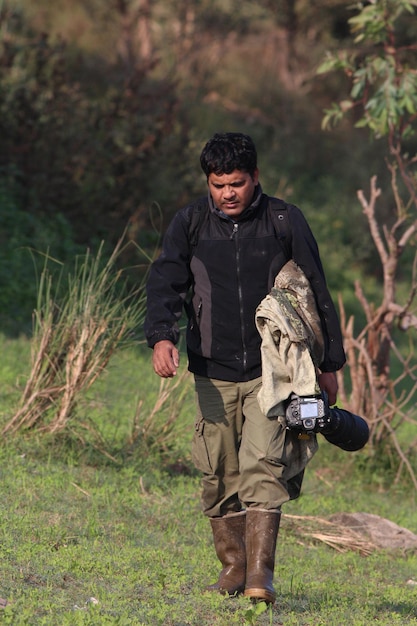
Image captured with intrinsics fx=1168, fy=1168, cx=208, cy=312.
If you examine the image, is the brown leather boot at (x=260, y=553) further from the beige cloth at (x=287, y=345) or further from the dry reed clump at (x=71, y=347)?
the dry reed clump at (x=71, y=347)

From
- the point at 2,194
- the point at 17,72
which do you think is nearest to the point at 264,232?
the point at 2,194

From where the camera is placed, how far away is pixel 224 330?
482cm

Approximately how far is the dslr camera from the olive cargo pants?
0.41 feet

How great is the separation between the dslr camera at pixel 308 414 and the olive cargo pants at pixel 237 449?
0.41ft

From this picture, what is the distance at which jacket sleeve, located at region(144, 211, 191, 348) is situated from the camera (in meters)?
4.84

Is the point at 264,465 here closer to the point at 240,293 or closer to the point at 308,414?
the point at 308,414

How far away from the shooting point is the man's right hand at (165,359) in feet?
15.2

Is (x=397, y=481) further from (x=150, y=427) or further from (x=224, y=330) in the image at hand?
(x=224, y=330)

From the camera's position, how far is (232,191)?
473 centimetres

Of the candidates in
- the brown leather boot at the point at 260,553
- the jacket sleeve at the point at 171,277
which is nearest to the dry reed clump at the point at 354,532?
the brown leather boot at the point at 260,553

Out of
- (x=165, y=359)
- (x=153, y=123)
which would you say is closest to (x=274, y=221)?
(x=165, y=359)

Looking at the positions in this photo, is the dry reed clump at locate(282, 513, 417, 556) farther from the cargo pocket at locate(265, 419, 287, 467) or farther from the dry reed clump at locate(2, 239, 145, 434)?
the cargo pocket at locate(265, 419, 287, 467)

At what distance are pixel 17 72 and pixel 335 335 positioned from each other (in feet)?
35.3

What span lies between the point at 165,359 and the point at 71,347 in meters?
2.50
